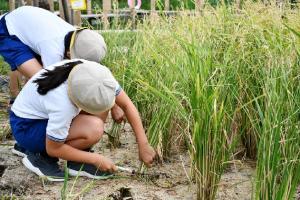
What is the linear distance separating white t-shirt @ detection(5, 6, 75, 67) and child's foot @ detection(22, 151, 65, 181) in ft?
1.90

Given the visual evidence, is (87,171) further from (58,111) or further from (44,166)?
(58,111)

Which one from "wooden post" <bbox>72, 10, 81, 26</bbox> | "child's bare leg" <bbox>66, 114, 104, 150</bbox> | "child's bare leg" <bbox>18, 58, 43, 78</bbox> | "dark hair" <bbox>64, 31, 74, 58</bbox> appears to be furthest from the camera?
"wooden post" <bbox>72, 10, 81, 26</bbox>

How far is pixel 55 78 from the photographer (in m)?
2.34

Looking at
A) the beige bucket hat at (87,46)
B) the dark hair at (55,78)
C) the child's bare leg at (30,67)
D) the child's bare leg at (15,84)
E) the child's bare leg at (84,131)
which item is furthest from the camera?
the child's bare leg at (15,84)

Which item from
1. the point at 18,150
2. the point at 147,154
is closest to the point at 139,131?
the point at 147,154

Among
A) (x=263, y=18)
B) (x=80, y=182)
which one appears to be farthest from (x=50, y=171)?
(x=263, y=18)

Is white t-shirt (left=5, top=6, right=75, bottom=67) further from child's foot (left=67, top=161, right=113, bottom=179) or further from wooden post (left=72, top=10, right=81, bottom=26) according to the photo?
wooden post (left=72, top=10, right=81, bottom=26)

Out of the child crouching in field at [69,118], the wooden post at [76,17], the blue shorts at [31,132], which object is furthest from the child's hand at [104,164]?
the wooden post at [76,17]

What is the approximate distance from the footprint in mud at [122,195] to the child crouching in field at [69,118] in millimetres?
126

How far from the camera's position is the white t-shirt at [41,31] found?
2953 millimetres

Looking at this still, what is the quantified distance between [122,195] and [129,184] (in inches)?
4.2

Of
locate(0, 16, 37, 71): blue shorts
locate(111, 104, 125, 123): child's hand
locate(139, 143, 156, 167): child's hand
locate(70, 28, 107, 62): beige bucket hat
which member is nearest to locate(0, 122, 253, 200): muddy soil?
locate(139, 143, 156, 167): child's hand

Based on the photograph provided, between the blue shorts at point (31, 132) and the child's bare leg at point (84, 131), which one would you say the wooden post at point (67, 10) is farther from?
the child's bare leg at point (84, 131)

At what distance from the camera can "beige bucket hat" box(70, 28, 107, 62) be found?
2699 millimetres
